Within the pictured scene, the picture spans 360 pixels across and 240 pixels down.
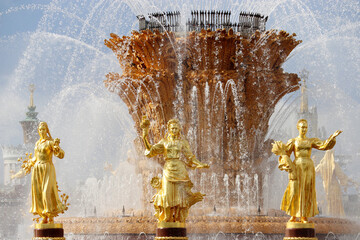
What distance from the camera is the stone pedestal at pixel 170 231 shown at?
16.1 m

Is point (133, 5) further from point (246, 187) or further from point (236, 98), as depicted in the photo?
point (246, 187)

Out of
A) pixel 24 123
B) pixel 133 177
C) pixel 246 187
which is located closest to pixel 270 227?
pixel 246 187

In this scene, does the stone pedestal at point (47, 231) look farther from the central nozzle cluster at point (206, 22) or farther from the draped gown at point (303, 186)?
the central nozzle cluster at point (206, 22)

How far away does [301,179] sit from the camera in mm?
16672

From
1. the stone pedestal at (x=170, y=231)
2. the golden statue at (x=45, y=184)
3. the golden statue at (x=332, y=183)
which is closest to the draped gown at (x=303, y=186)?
the stone pedestal at (x=170, y=231)

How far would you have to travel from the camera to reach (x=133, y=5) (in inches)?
893

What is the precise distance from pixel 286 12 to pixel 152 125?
552cm

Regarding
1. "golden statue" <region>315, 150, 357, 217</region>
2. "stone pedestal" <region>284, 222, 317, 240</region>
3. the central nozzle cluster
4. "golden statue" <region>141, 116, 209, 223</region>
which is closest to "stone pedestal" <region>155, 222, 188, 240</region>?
"golden statue" <region>141, 116, 209, 223</region>

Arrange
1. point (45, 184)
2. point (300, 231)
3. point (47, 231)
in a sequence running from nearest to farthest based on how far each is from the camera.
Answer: point (300, 231), point (47, 231), point (45, 184)

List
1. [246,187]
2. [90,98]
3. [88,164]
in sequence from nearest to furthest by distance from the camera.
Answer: [246,187]
[90,98]
[88,164]

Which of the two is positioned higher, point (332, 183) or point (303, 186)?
point (332, 183)

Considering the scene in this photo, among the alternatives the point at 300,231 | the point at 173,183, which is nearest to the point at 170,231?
the point at 173,183

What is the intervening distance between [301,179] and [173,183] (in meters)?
2.64

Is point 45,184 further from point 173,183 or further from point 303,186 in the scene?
point 303,186
